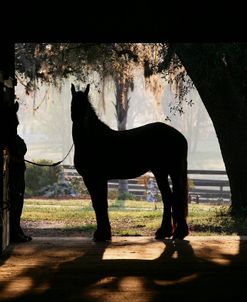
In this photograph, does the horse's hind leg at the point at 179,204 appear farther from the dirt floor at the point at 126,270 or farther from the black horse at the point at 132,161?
the dirt floor at the point at 126,270

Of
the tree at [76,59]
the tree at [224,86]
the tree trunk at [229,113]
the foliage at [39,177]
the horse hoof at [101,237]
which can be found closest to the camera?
the horse hoof at [101,237]

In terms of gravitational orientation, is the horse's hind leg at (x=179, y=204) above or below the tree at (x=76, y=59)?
below

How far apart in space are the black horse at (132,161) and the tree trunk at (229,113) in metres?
4.08

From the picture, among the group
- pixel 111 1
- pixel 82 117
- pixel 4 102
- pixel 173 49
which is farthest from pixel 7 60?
pixel 173 49

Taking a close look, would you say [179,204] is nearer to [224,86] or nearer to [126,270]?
[126,270]

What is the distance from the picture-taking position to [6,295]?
11.5 ft

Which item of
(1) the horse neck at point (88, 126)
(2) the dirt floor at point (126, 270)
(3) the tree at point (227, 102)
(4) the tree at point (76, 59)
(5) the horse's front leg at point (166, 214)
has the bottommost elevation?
(2) the dirt floor at point (126, 270)

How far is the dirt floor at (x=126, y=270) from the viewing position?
11.6 feet

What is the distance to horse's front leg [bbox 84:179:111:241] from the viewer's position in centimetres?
600

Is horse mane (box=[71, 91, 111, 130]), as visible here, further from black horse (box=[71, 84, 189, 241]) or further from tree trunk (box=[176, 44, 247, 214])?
tree trunk (box=[176, 44, 247, 214])

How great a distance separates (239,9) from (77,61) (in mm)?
8313

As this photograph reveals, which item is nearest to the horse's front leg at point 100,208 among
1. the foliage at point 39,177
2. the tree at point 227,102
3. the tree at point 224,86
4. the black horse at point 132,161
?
the black horse at point 132,161

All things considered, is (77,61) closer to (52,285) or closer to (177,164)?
(177,164)

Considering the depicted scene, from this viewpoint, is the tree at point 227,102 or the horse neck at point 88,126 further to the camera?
the tree at point 227,102
